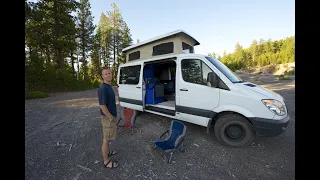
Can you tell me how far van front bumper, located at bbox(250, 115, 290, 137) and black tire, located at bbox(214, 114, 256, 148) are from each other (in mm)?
160

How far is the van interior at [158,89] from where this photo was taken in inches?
187

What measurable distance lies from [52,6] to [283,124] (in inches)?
876

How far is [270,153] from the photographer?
9.72 feet

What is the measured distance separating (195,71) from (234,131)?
1750 millimetres

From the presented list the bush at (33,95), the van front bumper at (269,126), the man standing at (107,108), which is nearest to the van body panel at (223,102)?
the van front bumper at (269,126)

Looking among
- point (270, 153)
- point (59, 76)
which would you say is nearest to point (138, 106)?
point (270, 153)

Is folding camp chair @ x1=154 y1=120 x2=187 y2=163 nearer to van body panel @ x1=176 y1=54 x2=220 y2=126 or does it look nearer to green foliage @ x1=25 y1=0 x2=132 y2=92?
van body panel @ x1=176 y1=54 x2=220 y2=126

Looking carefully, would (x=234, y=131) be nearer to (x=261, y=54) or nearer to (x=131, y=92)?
(x=131, y=92)

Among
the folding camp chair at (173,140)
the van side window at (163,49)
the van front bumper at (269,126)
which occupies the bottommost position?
the folding camp chair at (173,140)

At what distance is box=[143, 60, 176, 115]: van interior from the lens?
4.75m

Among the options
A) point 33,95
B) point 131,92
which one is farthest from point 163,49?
point 33,95

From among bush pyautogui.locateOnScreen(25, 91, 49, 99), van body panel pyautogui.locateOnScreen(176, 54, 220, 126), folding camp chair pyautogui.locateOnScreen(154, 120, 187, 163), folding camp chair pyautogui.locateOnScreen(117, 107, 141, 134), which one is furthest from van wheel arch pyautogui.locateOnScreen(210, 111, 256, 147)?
bush pyautogui.locateOnScreen(25, 91, 49, 99)

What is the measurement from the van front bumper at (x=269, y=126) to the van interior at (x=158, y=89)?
216 cm

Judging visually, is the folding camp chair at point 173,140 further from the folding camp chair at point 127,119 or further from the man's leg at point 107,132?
the folding camp chair at point 127,119
